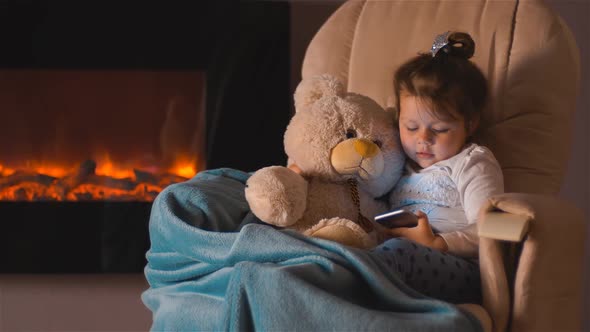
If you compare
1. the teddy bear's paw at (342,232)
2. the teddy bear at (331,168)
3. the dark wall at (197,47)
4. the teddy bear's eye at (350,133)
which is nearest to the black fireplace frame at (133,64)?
the dark wall at (197,47)

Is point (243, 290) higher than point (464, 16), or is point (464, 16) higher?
point (464, 16)

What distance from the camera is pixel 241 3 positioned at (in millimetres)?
2684

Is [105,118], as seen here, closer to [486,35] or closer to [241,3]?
[241,3]

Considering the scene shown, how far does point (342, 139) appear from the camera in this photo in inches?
63.2

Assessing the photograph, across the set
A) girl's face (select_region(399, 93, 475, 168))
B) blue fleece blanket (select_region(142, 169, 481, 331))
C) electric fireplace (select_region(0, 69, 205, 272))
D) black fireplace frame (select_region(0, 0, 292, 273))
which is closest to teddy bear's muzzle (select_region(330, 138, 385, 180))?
girl's face (select_region(399, 93, 475, 168))

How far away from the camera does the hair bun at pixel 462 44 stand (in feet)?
5.67

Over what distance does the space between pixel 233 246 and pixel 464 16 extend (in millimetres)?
871

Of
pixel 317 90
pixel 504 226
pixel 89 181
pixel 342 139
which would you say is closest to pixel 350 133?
pixel 342 139

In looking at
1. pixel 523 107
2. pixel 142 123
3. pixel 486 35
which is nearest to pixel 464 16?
pixel 486 35

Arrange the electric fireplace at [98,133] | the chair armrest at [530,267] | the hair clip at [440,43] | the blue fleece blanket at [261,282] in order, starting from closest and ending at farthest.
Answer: the blue fleece blanket at [261,282] < the chair armrest at [530,267] < the hair clip at [440,43] < the electric fireplace at [98,133]

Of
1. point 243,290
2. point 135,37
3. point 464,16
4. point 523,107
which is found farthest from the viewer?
point 135,37

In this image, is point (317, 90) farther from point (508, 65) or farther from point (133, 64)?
point (133, 64)

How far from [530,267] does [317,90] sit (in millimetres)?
547

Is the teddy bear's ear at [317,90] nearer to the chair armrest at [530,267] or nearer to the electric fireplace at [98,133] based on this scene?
the chair armrest at [530,267]
